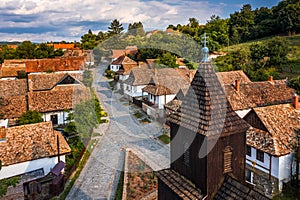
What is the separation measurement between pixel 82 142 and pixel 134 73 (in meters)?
15.8

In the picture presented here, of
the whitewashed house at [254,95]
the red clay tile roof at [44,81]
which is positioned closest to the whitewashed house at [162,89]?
the whitewashed house at [254,95]

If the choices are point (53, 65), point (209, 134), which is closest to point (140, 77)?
point (53, 65)

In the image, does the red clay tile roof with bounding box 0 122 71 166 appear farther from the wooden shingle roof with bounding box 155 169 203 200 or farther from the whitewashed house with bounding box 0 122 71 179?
the wooden shingle roof with bounding box 155 169 203 200

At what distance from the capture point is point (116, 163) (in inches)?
711

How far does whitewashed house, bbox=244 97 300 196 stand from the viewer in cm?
1503

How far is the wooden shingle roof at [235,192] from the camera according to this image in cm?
618

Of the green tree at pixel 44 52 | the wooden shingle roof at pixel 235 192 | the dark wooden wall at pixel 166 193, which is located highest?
the green tree at pixel 44 52

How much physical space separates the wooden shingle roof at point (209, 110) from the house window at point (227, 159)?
47cm

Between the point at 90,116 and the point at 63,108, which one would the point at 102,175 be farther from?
the point at 63,108

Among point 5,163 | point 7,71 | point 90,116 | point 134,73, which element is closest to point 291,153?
point 90,116

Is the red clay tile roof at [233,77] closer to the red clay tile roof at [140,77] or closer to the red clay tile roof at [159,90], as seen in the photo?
the red clay tile roof at [159,90]

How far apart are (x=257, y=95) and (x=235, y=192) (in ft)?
69.8

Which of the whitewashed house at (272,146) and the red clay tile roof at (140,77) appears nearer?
the whitewashed house at (272,146)

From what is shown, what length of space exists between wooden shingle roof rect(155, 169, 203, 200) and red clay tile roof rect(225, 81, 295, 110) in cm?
1771
